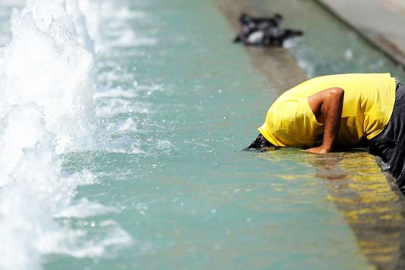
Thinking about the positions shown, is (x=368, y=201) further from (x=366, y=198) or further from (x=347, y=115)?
(x=347, y=115)

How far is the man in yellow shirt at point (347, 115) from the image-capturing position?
209 inches

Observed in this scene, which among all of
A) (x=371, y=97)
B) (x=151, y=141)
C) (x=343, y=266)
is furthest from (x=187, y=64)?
(x=343, y=266)

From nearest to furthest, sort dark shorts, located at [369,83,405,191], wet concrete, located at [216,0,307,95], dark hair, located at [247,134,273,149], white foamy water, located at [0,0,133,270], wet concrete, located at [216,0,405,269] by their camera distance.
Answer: wet concrete, located at [216,0,405,269]
white foamy water, located at [0,0,133,270]
dark shorts, located at [369,83,405,191]
dark hair, located at [247,134,273,149]
wet concrete, located at [216,0,307,95]

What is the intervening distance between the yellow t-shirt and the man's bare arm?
0.04 m

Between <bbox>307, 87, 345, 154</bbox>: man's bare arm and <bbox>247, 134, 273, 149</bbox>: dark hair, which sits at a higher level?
<bbox>307, 87, 345, 154</bbox>: man's bare arm

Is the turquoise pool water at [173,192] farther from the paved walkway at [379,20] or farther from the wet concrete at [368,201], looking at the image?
the paved walkway at [379,20]

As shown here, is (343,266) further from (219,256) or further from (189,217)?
(189,217)

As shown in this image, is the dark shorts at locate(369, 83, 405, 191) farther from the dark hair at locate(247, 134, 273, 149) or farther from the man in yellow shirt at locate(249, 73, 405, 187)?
the dark hair at locate(247, 134, 273, 149)

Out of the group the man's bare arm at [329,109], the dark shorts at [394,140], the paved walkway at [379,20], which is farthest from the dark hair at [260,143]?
the paved walkway at [379,20]

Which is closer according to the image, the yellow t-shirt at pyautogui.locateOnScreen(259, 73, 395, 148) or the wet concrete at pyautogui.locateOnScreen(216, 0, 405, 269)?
the wet concrete at pyautogui.locateOnScreen(216, 0, 405, 269)

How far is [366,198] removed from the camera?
4.72m

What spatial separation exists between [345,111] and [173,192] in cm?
122

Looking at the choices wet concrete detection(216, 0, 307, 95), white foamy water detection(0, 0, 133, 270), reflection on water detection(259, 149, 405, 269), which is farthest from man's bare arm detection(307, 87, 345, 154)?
wet concrete detection(216, 0, 307, 95)

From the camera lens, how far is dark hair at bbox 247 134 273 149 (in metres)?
5.70
